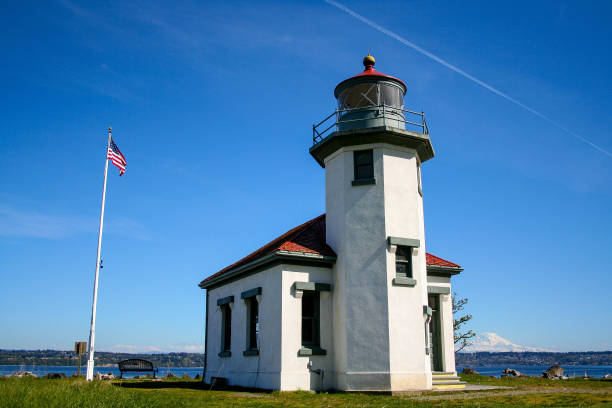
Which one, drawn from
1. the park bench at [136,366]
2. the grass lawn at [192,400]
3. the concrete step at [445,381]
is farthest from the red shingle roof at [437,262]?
the park bench at [136,366]

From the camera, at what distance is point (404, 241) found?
16281 mm

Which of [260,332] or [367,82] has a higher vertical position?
[367,82]

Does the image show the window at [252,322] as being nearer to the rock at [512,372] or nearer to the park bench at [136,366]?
the park bench at [136,366]

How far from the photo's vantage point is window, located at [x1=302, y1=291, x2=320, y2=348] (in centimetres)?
1630

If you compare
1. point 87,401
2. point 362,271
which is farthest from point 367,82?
point 87,401

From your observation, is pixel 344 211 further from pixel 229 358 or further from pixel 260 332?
pixel 229 358

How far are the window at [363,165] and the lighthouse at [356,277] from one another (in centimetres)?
3

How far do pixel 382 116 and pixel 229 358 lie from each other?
10.8 meters

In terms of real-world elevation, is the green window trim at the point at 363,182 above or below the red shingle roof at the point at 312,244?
above

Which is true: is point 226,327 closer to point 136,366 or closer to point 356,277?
point 136,366

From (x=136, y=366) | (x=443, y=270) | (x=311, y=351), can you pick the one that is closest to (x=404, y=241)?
(x=443, y=270)

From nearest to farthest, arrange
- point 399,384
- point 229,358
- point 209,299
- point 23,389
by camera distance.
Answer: point 23,389 < point 399,384 < point 229,358 < point 209,299

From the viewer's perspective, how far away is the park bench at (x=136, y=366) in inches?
942

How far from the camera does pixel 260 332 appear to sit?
17.0 meters
